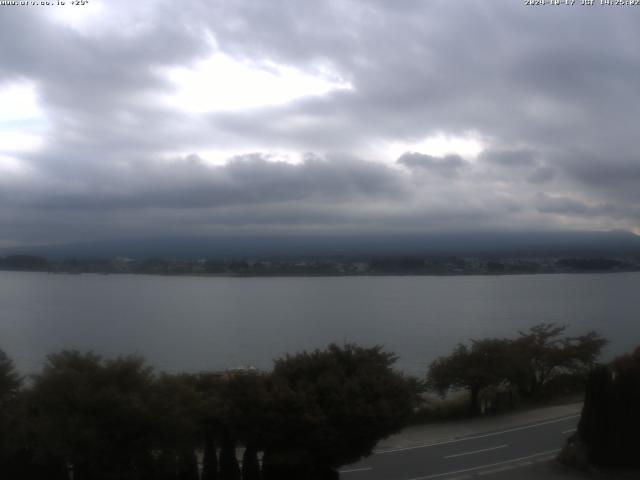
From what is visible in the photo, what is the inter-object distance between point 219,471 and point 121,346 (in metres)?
34.1

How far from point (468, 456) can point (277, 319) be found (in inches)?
1808

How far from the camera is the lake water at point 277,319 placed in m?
44.1

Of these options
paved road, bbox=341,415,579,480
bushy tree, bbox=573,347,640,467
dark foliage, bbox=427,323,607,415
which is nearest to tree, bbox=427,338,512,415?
dark foliage, bbox=427,323,607,415

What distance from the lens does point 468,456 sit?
692 inches

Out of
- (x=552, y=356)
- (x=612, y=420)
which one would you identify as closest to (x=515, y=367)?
(x=552, y=356)

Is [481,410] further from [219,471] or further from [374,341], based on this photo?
[374,341]

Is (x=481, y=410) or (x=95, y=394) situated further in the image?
(x=481, y=410)

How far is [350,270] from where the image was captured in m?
112

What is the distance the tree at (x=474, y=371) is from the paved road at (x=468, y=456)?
3.70 m

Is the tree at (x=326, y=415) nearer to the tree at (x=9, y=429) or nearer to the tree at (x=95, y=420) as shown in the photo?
the tree at (x=95, y=420)

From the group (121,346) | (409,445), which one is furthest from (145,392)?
(121,346)

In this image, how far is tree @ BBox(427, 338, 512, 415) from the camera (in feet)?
81.8

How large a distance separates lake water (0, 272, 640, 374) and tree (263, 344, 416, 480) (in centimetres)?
2226

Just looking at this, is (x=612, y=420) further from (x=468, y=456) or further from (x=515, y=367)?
(x=515, y=367)
